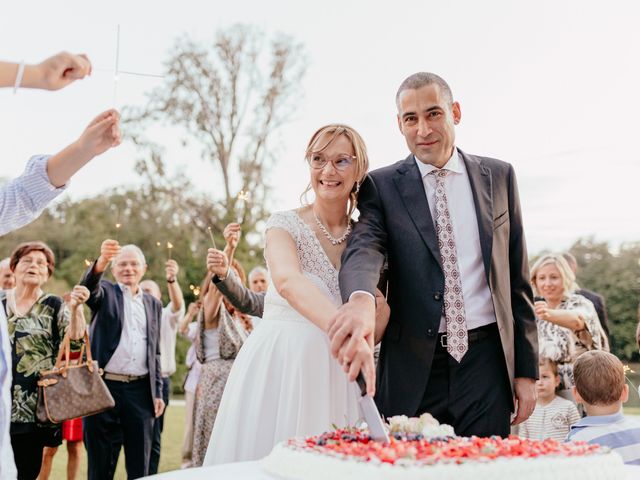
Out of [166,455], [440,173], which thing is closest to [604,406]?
[440,173]

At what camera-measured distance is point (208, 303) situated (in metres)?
6.92

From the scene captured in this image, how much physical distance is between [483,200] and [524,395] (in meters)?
0.78

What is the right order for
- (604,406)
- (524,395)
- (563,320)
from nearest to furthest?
(524,395) → (604,406) → (563,320)

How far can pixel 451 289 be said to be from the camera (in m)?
2.91

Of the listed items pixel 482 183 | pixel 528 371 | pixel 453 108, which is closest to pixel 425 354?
pixel 528 371

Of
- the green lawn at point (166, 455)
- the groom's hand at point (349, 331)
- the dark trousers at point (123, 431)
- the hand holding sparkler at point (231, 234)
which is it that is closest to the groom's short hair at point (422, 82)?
the groom's hand at point (349, 331)

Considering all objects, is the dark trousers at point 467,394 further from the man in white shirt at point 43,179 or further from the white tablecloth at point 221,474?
the man in white shirt at point 43,179

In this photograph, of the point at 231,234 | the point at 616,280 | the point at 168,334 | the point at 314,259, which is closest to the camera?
the point at 314,259

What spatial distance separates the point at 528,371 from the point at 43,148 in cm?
1570

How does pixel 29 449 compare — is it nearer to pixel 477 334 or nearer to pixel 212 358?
pixel 212 358

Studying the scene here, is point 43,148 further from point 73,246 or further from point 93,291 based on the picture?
point 93,291

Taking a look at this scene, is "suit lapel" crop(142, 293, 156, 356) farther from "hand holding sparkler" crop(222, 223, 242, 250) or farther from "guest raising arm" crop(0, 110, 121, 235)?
"guest raising arm" crop(0, 110, 121, 235)

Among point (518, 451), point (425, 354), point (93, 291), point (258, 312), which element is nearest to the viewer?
point (518, 451)

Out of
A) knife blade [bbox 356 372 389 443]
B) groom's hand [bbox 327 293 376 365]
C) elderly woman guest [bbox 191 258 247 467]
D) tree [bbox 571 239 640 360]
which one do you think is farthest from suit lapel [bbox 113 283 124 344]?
tree [bbox 571 239 640 360]
